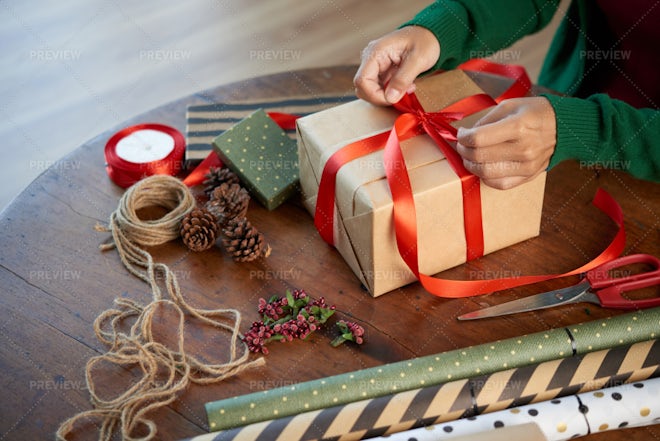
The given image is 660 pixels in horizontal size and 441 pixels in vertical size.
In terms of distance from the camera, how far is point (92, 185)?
4.66 ft

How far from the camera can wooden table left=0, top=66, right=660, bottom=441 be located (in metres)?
1.10

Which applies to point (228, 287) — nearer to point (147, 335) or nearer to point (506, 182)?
point (147, 335)

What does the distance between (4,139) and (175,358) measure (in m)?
1.80

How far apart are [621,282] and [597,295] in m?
0.05

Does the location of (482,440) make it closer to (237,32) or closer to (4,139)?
(4,139)

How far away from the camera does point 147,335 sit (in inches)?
45.7

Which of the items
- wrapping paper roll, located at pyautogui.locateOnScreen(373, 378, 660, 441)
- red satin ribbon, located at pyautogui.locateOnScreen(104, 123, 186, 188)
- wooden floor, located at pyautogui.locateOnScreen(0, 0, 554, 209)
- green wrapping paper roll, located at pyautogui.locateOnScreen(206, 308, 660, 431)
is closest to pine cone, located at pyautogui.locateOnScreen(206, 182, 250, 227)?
red satin ribbon, located at pyautogui.locateOnScreen(104, 123, 186, 188)

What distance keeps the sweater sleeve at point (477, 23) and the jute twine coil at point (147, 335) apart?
581mm

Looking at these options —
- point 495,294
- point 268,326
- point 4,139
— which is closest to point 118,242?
point 268,326

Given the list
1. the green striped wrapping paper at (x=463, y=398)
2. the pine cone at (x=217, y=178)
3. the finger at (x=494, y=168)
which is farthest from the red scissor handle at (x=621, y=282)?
the pine cone at (x=217, y=178)

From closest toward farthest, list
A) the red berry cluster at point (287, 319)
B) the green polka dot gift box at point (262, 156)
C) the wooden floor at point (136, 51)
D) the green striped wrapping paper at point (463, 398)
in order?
1. the green striped wrapping paper at point (463, 398)
2. the red berry cluster at point (287, 319)
3. the green polka dot gift box at point (262, 156)
4. the wooden floor at point (136, 51)

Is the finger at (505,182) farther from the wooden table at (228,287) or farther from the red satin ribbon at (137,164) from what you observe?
the red satin ribbon at (137,164)

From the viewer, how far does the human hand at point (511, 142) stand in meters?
1.18

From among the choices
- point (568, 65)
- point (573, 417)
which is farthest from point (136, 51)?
point (573, 417)
